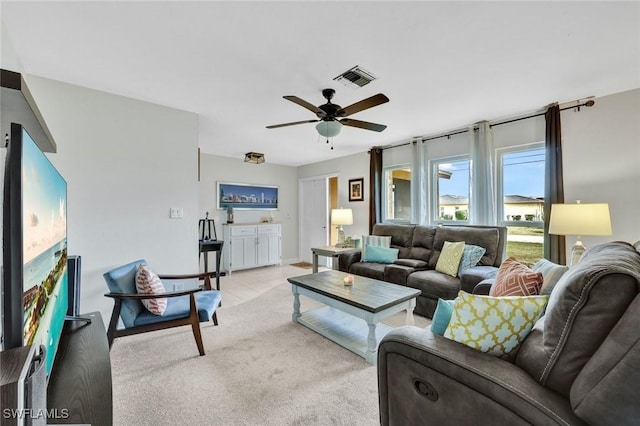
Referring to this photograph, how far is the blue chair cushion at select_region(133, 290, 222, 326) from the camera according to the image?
2.01 m

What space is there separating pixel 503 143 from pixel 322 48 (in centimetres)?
277

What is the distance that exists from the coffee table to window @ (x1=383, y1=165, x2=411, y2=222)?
2.02 meters

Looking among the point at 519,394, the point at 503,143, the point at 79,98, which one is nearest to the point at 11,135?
the point at 519,394

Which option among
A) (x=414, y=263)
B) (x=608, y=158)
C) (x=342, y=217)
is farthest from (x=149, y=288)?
(x=608, y=158)

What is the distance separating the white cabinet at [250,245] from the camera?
16.6 ft

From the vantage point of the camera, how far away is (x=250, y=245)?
5.30m

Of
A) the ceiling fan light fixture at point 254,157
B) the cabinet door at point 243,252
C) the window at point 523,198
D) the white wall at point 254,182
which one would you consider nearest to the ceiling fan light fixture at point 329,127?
the window at point 523,198

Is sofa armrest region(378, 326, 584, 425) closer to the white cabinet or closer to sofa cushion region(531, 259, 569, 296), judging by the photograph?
sofa cushion region(531, 259, 569, 296)

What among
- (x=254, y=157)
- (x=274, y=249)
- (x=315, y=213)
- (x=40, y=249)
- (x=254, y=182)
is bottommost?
(x=274, y=249)

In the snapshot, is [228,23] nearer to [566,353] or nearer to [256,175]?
[566,353]

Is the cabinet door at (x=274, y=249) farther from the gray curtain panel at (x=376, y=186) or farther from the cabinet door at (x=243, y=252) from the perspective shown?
the gray curtain panel at (x=376, y=186)

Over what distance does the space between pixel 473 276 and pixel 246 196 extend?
14.5ft

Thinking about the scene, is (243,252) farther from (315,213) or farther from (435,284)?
(435,284)

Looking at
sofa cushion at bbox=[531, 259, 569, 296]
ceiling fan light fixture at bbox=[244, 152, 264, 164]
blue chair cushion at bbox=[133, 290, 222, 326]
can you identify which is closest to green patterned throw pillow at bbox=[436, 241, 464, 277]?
sofa cushion at bbox=[531, 259, 569, 296]
